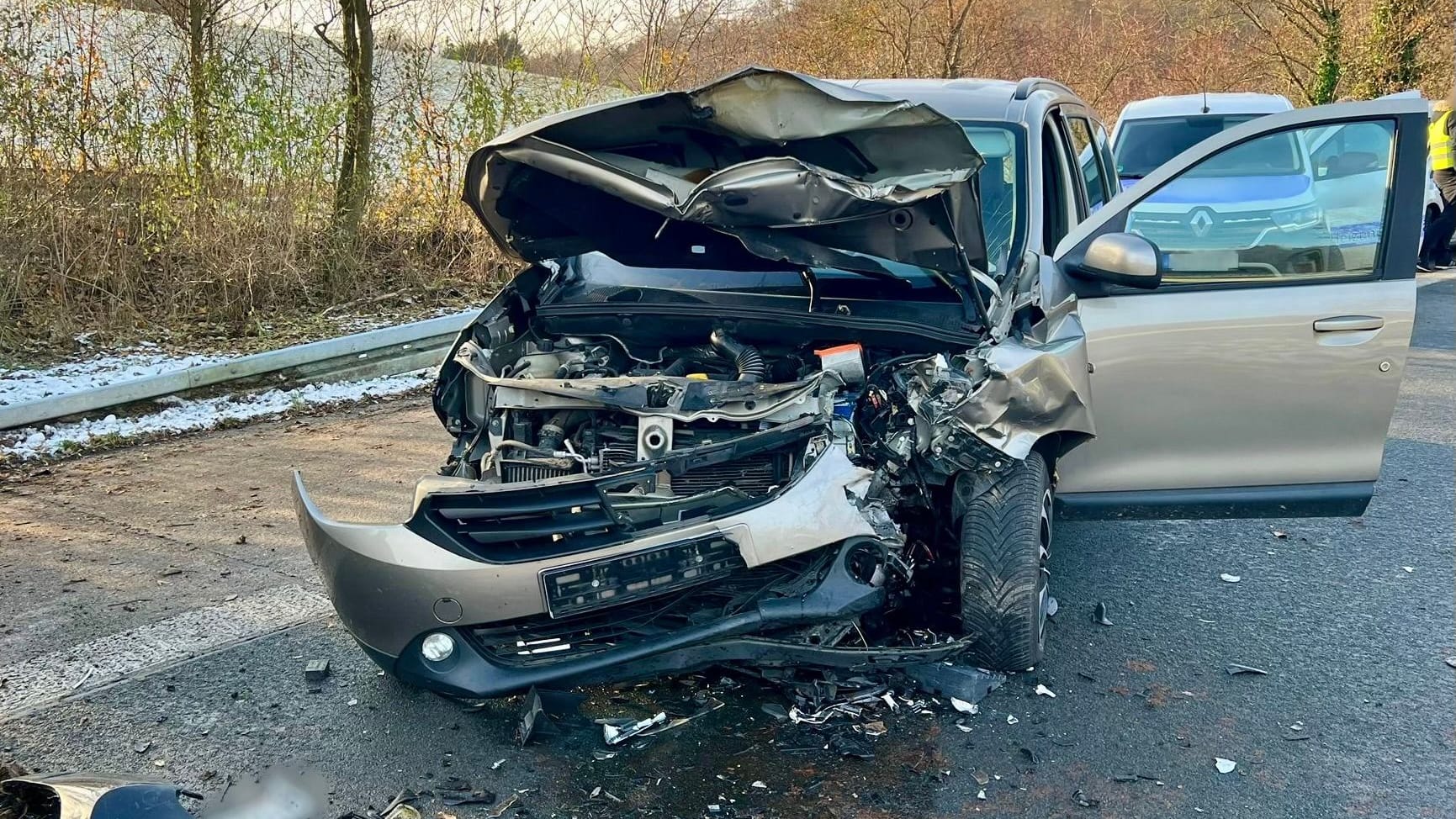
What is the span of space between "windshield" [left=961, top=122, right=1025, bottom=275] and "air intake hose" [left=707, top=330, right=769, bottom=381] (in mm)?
1090

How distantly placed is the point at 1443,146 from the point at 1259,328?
36.3 ft

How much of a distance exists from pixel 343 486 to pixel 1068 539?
3.47 meters

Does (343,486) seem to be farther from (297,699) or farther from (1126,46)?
(1126,46)

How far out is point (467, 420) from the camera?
12.1 feet

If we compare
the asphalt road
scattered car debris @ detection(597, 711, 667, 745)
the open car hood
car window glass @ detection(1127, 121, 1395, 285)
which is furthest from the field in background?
car window glass @ detection(1127, 121, 1395, 285)

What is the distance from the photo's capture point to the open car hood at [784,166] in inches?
121

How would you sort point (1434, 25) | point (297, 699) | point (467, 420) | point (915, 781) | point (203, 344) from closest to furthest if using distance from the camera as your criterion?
point (915, 781) < point (297, 699) < point (467, 420) < point (203, 344) < point (1434, 25)

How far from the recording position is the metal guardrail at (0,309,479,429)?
6.00m

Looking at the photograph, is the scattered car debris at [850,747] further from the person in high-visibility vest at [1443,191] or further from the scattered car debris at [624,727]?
the person in high-visibility vest at [1443,191]

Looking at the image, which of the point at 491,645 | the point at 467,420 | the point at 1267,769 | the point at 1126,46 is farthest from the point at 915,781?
the point at 1126,46

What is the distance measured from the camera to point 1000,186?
14.2 feet

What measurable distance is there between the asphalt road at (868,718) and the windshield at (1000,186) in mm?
1346

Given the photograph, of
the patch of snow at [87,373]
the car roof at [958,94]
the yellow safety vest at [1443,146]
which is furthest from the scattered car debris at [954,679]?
the yellow safety vest at [1443,146]

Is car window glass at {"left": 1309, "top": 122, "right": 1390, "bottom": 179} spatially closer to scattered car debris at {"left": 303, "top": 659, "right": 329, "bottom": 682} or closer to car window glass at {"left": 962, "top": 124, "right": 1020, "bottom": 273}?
car window glass at {"left": 962, "top": 124, "right": 1020, "bottom": 273}
